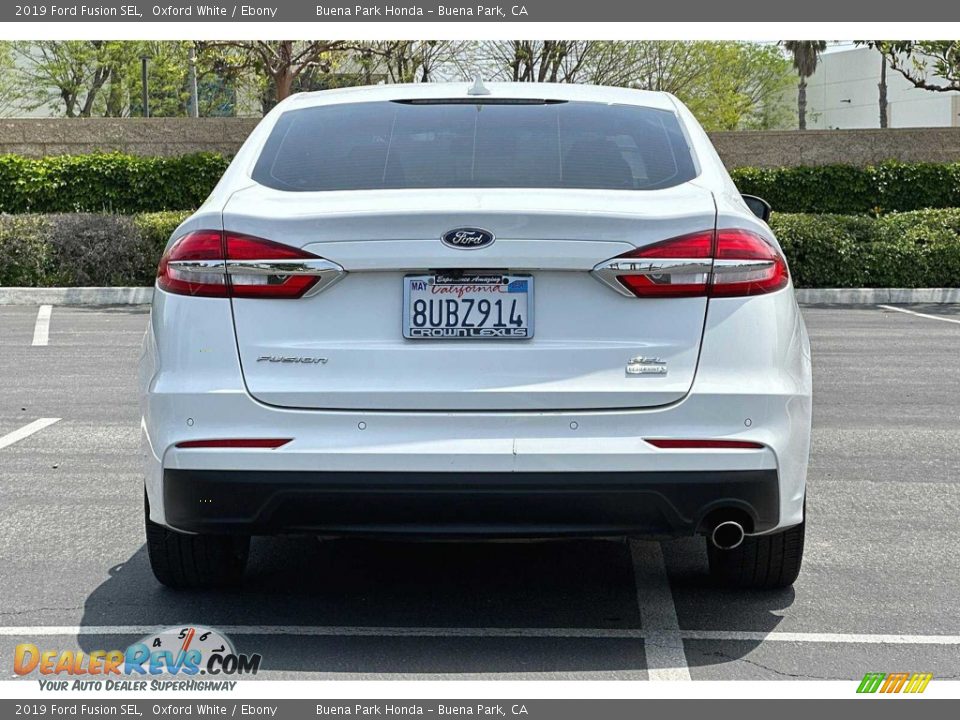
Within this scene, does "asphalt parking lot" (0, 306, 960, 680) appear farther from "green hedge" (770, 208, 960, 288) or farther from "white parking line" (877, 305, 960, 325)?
"green hedge" (770, 208, 960, 288)

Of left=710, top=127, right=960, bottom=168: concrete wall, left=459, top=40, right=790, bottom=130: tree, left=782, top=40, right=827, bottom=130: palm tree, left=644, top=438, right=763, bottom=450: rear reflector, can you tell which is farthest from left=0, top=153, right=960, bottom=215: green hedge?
left=782, top=40, right=827, bottom=130: palm tree

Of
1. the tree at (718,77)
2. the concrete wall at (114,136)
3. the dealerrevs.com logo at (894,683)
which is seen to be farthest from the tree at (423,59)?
the dealerrevs.com logo at (894,683)

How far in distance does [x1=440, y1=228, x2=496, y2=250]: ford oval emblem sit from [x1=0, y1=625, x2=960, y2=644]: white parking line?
4.14ft

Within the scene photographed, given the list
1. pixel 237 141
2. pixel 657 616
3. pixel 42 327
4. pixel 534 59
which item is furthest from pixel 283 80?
pixel 657 616

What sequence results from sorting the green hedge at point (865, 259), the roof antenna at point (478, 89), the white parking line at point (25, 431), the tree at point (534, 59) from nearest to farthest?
the roof antenna at point (478, 89)
the white parking line at point (25, 431)
the green hedge at point (865, 259)
the tree at point (534, 59)

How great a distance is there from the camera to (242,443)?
3.90m

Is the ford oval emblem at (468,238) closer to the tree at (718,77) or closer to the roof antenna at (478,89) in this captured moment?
the roof antenna at (478,89)

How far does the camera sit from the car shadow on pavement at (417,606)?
4.06 m

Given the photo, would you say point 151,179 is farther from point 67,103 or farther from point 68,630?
point 67,103

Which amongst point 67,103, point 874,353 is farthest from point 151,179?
point 67,103

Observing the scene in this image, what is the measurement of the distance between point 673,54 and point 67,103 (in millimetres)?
23127

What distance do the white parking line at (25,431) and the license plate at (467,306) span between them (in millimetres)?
4442

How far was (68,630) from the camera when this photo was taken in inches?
170

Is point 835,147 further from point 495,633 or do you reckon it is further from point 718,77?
point 718,77
